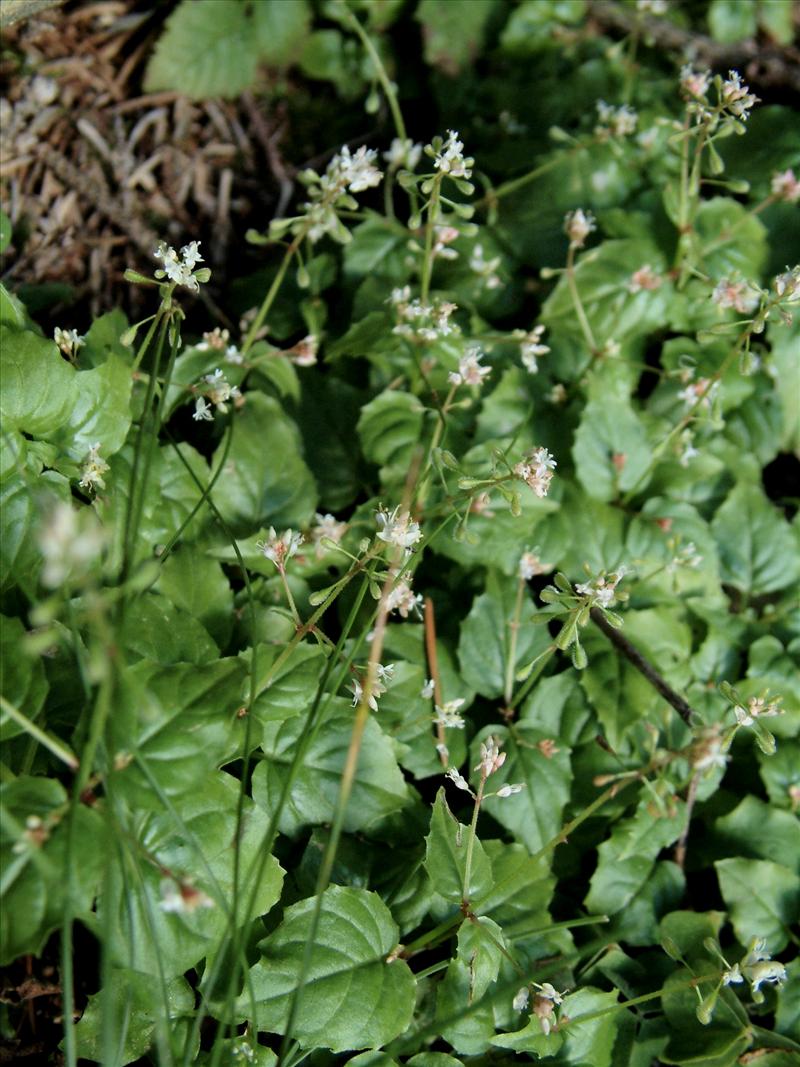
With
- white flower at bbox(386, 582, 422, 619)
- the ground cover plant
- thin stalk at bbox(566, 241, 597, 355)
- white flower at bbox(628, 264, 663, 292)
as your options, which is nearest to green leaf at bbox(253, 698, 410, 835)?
the ground cover plant

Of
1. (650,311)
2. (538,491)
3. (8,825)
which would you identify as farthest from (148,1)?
(8,825)

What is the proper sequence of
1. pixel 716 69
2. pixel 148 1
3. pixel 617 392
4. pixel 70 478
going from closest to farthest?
pixel 70 478 → pixel 617 392 → pixel 148 1 → pixel 716 69

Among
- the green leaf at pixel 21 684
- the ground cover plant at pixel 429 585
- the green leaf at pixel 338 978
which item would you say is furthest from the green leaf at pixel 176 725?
the green leaf at pixel 338 978

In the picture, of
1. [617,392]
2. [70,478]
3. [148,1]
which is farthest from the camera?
[148,1]

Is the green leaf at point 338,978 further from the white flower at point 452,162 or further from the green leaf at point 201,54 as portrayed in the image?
the green leaf at point 201,54

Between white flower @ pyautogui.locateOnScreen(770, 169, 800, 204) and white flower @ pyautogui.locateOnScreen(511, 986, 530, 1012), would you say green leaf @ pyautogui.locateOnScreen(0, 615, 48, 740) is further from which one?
white flower @ pyautogui.locateOnScreen(770, 169, 800, 204)

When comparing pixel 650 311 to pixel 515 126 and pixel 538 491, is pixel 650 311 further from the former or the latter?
pixel 538 491

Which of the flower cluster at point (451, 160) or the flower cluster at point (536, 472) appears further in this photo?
the flower cluster at point (451, 160)
